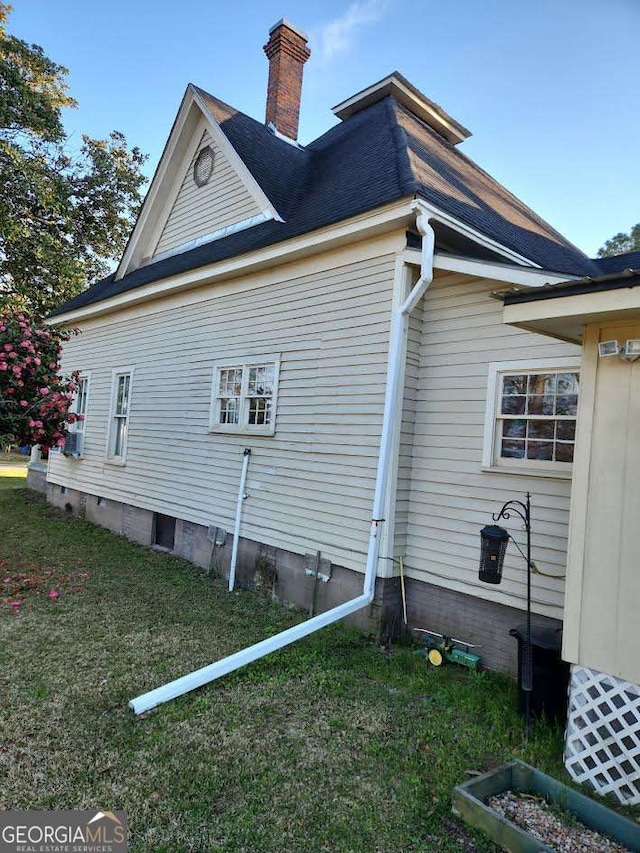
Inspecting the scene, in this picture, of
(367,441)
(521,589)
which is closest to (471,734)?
(521,589)

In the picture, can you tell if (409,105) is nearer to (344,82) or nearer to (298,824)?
(344,82)

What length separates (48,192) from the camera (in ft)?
45.9

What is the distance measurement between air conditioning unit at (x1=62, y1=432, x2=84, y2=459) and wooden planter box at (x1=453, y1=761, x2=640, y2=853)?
11.2m

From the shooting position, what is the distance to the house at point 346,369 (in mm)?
5051

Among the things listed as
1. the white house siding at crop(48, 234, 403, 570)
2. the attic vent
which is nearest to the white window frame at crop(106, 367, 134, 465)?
the white house siding at crop(48, 234, 403, 570)

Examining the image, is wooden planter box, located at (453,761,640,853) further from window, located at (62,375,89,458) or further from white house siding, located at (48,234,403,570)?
window, located at (62,375,89,458)

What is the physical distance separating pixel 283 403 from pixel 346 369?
46.4 inches

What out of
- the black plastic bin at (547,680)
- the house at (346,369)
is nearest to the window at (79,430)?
the house at (346,369)

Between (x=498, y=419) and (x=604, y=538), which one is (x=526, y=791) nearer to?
(x=604, y=538)

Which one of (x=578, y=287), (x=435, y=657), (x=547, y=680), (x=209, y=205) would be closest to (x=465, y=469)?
(x=435, y=657)

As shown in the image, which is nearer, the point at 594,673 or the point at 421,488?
the point at 594,673

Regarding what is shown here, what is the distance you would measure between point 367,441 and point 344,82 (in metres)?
8.84

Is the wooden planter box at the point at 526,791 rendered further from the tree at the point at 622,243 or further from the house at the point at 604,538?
the tree at the point at 622,243

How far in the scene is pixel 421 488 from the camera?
18.6 ft
